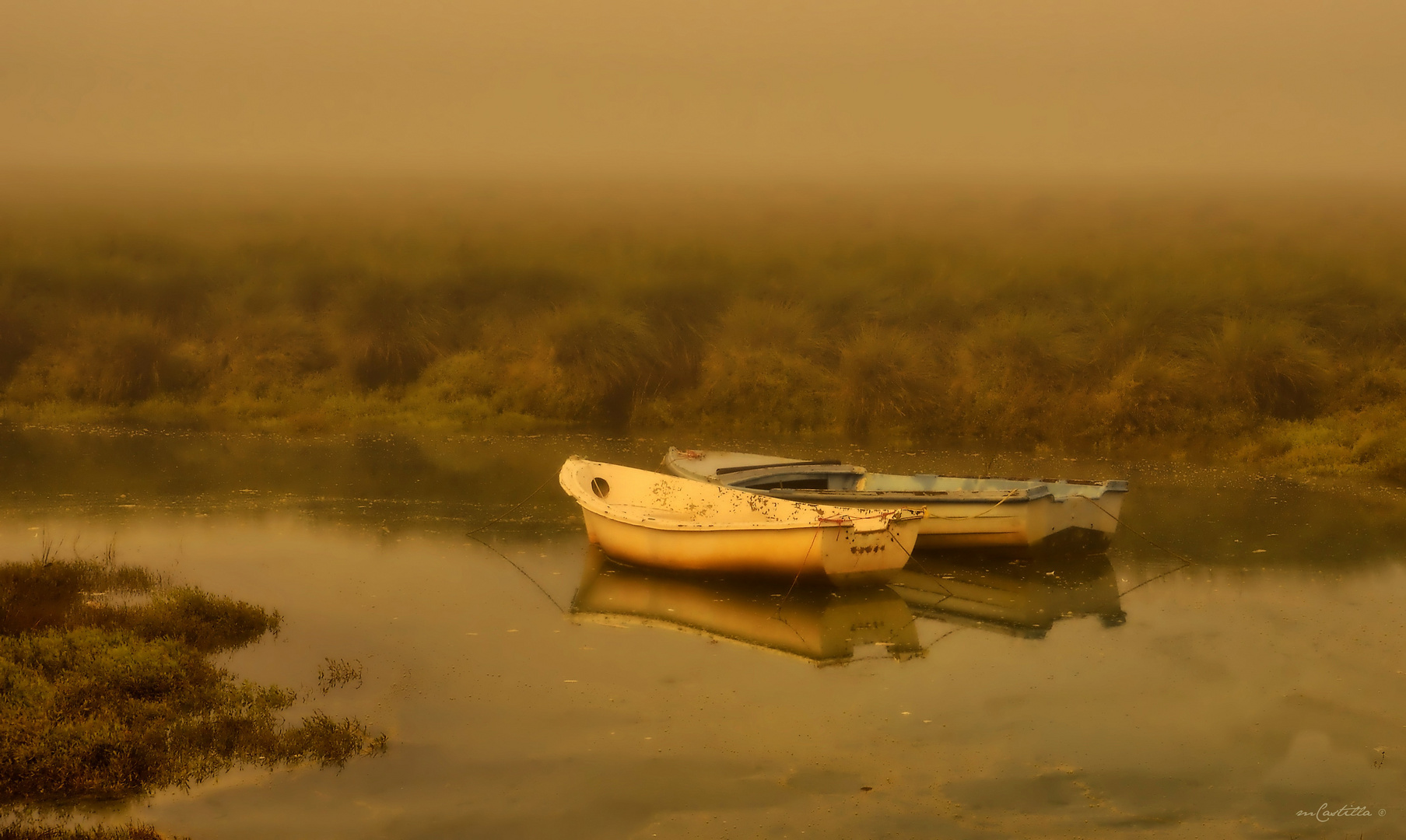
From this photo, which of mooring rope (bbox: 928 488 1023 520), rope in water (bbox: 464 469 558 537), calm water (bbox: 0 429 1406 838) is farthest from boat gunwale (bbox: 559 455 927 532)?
rope in water (bbox: 464 469 558 537)

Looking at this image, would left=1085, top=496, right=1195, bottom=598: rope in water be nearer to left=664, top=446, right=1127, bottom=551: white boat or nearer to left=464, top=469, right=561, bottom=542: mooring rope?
left=664, top=446, right=1127, bottom=551: white boat

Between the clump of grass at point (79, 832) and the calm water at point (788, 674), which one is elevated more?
the clump of grass at point (79, 832)

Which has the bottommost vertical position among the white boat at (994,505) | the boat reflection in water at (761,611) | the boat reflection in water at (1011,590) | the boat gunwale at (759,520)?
the boat reflection in water at (1011,590)

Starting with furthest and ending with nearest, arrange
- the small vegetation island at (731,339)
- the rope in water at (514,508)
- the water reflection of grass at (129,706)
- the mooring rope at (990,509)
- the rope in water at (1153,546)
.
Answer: the small vegetation island at (731,339) → the rope in water at (514,508) → the mooring rope at (990,509) → the rope in water at (1153,546) → the water reflection of grass at (129,706)

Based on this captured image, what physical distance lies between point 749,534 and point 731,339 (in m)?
15.9

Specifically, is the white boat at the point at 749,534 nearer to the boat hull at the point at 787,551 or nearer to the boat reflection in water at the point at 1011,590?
the boat hull at the point at 787,551

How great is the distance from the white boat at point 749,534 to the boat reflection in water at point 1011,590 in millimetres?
751

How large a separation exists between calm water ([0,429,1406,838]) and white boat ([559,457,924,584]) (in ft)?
1.23

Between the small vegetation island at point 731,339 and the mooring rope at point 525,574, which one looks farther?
the small vegetation island at point 731,339

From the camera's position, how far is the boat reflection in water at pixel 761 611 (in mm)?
13531

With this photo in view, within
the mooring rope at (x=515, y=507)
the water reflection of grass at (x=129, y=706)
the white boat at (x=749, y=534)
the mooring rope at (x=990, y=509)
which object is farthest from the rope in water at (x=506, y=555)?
the mooring rope at (x=990, y=509)

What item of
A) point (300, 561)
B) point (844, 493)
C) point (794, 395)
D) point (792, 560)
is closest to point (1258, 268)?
point (794, 395)

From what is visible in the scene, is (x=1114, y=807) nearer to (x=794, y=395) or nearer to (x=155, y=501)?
(x=155, y=501)

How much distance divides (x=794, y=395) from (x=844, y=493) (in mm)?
11742
